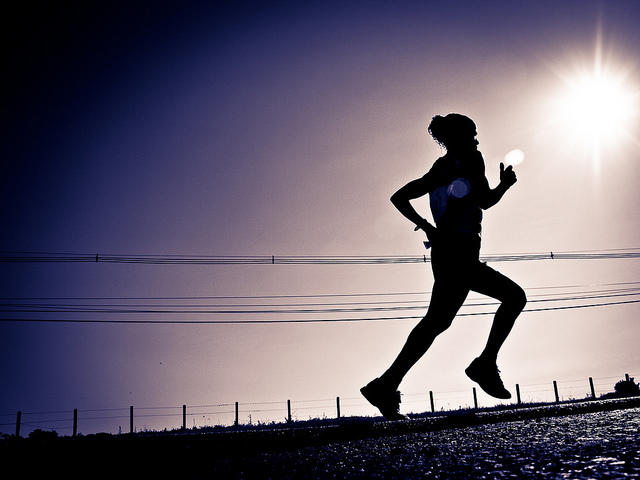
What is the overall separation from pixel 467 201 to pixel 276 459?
2.27 metres

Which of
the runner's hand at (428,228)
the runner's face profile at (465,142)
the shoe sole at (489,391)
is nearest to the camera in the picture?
the shoe sole at (489,391)

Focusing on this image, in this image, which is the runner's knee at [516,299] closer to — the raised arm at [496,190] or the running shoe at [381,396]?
the raised arm at [496,190]

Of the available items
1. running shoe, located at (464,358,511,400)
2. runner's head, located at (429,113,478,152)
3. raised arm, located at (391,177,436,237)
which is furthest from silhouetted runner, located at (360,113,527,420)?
raised arm, located at (391,177,436,237)

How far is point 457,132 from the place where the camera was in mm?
3852

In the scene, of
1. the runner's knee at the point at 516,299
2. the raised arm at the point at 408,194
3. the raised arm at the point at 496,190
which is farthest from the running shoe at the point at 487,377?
the raised arm at the point at 408,194

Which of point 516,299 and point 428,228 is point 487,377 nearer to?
point 516,299

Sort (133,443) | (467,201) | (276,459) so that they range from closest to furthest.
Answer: (276,459)
(133,443)
(467,201)

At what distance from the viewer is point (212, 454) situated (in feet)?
6.71

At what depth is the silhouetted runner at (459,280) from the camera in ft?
11.6

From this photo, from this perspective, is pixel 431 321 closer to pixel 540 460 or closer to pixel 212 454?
pixel 212 454

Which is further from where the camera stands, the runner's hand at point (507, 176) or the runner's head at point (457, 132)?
the runner's head at point (457, 132)

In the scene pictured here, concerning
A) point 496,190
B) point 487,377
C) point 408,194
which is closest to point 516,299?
point 487,377

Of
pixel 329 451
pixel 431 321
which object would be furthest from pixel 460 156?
pixel 329 451

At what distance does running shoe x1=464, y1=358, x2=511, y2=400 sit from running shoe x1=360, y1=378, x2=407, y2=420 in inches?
20.1
